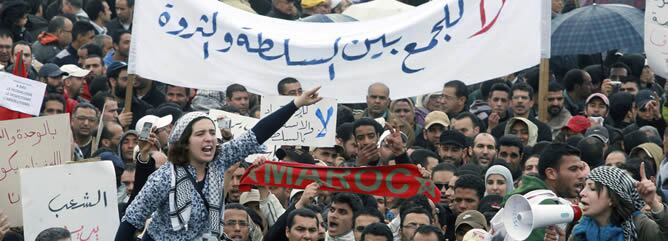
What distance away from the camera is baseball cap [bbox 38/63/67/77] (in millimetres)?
19109

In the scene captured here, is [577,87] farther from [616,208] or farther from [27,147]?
[616,208]

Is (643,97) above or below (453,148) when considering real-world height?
above

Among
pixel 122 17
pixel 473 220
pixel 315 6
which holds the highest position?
pixel 315 6

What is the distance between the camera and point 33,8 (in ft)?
76.4

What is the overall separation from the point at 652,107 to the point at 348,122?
2449mm

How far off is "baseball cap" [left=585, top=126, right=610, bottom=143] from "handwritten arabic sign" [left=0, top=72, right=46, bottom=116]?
13.4ft

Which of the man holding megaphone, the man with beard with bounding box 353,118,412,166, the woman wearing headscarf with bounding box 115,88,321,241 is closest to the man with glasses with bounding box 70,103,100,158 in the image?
the man with beard with bounding box 353,118,412,166

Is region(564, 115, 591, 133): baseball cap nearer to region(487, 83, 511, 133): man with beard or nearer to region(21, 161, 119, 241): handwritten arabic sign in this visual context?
region(487, 83, 511, 133): man with beard

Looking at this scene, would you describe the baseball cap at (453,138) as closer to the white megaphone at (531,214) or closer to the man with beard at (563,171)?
the man with beard at (563,171)

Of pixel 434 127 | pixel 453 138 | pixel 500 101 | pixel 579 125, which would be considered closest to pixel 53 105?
pixel 434 127

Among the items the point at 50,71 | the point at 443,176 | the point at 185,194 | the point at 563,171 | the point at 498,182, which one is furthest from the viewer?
the point at 50,71

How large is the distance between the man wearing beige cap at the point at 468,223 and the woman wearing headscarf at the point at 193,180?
1.88 m

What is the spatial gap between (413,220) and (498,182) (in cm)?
88

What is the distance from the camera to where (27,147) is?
14281 mm
